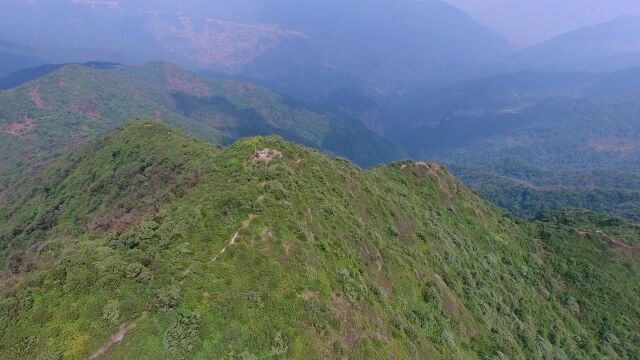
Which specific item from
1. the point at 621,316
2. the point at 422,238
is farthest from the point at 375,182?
the point at 621,316

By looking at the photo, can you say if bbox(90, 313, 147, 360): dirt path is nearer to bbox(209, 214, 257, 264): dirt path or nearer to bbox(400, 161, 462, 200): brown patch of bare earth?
bbox(209, 214, 257, 264): dirt path

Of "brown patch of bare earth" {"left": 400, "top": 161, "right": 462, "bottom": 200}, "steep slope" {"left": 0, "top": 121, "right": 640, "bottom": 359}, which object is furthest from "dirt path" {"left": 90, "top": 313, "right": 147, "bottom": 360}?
"brown patch of bare earth" {"left": 400, "top": 161, "right": 462, "bottom": 200}

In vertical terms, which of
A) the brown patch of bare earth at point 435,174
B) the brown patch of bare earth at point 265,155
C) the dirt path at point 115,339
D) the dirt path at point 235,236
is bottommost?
the brown patch of bare earth at point 435,174

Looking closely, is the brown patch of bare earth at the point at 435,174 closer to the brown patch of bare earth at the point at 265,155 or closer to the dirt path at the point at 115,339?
the brown patch of bare earth at the point at 265,155

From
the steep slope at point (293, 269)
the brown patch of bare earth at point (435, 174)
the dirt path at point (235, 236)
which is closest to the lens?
the steep slope at point (293, 269)

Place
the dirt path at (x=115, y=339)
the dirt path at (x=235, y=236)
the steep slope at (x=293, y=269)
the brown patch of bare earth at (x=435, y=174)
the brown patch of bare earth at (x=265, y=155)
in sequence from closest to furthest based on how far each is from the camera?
1. the dirt path at (x=115, y=339)
2. the steep slope at (x=293, y=269)
3. the dirt path at (x=235, y=236)
4. the brown patch of bare earth at (x=265, y=155)
5. the brown patch of bare earth at (x=435, y=174)

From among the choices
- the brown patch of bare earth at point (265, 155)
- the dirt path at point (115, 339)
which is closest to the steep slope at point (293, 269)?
the dirt path at point (115, 339)
